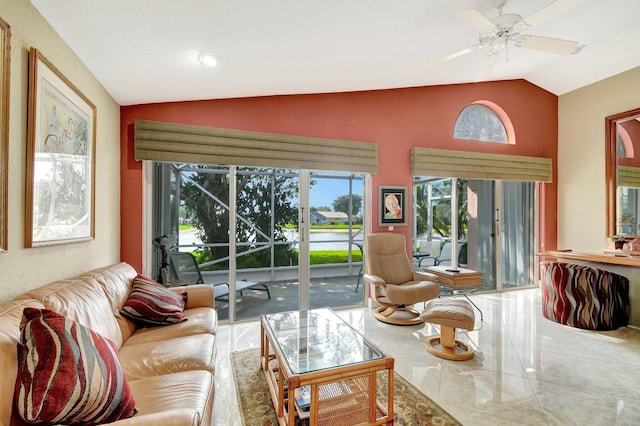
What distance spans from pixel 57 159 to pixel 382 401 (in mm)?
2572

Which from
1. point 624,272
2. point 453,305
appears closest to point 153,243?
point 453,305

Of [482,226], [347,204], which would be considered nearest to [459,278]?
[347,204]

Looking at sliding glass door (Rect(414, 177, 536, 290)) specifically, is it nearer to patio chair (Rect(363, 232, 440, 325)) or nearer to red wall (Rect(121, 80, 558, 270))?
red wall (Rect(121, 80, 558, 270))

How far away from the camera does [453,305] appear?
276 centimetres

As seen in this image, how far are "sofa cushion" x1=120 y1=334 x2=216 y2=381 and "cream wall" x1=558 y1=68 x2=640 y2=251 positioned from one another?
5.33 meters

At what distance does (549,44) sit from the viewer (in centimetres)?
248

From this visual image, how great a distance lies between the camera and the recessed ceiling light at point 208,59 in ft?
7.77

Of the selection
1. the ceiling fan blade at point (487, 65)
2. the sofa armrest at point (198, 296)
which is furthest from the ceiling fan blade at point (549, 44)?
the sofa armrest at point (198, 296)

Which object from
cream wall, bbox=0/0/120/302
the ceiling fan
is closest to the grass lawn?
cream wall, bbox=0/0/120/302

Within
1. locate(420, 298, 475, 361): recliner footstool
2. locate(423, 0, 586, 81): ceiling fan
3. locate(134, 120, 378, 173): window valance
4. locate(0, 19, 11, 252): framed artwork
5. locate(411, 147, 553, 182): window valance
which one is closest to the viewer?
locate(0, 19, 11, 252): framed artwork

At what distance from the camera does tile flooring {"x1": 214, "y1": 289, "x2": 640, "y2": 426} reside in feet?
6.31

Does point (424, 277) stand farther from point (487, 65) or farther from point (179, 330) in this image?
point (179, 330)

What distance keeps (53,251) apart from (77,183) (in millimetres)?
504

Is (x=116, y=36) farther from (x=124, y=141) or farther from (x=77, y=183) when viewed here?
(x=124, y=141)
